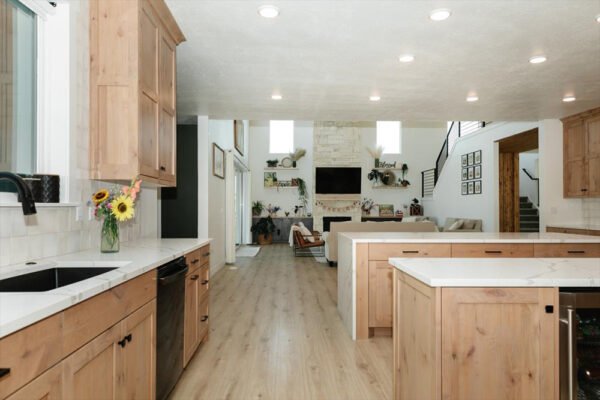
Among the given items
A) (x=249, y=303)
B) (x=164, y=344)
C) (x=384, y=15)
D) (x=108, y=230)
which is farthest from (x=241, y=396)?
(x=384, y=15)

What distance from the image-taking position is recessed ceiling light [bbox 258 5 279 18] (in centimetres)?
249

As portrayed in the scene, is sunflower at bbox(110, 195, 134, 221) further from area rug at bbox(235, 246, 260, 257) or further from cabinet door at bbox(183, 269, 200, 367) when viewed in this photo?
area rug at bbox(235, 246, 260, 257)

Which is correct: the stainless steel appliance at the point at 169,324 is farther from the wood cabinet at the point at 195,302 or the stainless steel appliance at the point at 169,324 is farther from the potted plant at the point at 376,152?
the potted plant at the point at 376,152

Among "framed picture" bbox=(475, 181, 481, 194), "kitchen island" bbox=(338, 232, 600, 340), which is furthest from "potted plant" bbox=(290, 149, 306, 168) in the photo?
"kitchen island" bbox=(338, 232, 600, 340)

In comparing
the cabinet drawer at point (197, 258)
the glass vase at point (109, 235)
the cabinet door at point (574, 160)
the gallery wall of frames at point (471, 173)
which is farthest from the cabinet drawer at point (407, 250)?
the gallery wall of frames at point (471, 173)

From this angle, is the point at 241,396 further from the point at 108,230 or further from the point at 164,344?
the point at 108,230

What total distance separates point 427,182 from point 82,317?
36.3 ft

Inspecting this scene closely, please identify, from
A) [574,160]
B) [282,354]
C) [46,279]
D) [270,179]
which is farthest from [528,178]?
[46,279]

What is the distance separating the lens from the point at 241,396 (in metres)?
2.29

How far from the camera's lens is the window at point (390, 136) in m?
11.6

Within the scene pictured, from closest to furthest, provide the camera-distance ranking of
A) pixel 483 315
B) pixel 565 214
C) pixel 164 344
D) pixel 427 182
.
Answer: pixel 483 315, pixel 164 344, pixel 565 214, pixel 427 182

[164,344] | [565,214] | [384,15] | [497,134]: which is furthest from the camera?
[497,134]

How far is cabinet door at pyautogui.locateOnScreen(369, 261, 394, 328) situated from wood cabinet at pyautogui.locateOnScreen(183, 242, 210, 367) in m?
1.47

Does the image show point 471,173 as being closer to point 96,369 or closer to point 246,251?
point 246,251
